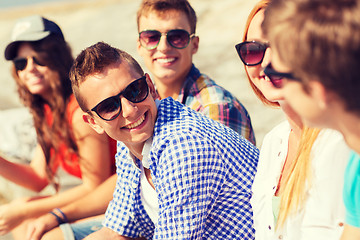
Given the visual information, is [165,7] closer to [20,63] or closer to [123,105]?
[20,63]

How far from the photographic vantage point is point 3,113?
406 cm

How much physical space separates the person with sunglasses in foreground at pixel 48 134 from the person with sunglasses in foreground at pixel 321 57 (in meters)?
1.92

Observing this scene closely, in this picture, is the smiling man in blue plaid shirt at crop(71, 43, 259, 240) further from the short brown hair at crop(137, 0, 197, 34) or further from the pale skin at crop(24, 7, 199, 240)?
the short brown hair at crop(137, 0, 197, 34)

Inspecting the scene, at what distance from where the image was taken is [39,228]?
8.54 ft

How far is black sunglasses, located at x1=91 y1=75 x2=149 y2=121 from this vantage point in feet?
6.59

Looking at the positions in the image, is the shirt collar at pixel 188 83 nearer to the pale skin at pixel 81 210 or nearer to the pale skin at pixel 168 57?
the pale skin at pixel 168 57

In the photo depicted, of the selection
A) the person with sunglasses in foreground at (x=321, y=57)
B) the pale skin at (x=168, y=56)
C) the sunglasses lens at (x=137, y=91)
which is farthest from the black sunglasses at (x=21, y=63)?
the person with sunglasses in foreground at (x=321, y=57)

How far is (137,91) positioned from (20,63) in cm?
148

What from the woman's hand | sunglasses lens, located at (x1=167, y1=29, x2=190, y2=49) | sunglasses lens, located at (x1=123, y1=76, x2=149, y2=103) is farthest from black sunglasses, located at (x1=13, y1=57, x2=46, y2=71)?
sunglasses lens, located at (x1=123, y1=76, x2=149, y2=103)

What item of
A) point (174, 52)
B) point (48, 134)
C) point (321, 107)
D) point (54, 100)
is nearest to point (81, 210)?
point (48, 134)

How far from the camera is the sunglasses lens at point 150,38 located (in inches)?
124

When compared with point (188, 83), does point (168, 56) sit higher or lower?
higher

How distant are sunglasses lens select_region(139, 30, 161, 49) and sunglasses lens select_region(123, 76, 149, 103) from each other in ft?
3.86

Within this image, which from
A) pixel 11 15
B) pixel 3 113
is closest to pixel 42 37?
pixel 3 113
